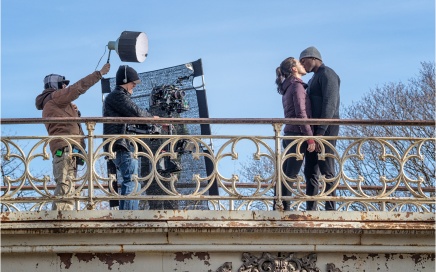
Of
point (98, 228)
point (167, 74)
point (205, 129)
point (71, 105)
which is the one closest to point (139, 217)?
point (98, 228)

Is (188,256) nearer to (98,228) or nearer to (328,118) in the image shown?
(98,228)

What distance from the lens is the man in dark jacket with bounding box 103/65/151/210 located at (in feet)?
46.0

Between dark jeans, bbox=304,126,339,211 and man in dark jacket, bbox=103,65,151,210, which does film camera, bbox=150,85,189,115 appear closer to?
man in dark jacket, bbox=103,65,151,210

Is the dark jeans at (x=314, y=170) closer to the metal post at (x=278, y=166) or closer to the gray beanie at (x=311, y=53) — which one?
the metal post at (x=278, y=166)

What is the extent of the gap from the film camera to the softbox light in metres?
0.77

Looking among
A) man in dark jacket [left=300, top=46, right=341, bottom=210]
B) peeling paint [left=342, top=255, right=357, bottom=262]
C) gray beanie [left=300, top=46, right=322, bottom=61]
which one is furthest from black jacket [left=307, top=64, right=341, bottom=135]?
peeling paint [left=342, top=255, right=357, bottom=262]

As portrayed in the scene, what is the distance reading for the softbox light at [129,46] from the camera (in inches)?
584

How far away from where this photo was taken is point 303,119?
13.7m

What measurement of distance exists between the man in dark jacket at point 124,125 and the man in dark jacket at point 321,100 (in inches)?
72.8

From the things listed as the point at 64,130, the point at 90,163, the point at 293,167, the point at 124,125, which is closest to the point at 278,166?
the point at 293,167

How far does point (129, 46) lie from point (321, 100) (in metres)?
2.22

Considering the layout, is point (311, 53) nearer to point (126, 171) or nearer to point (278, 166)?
point (278, 166)

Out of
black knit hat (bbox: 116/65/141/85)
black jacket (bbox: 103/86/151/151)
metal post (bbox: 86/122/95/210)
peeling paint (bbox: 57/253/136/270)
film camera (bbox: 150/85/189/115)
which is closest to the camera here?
peeling paint (bbox: 57/253/136/270)

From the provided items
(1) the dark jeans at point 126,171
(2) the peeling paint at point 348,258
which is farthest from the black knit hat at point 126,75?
(2) the peeling paint at point 348,258
